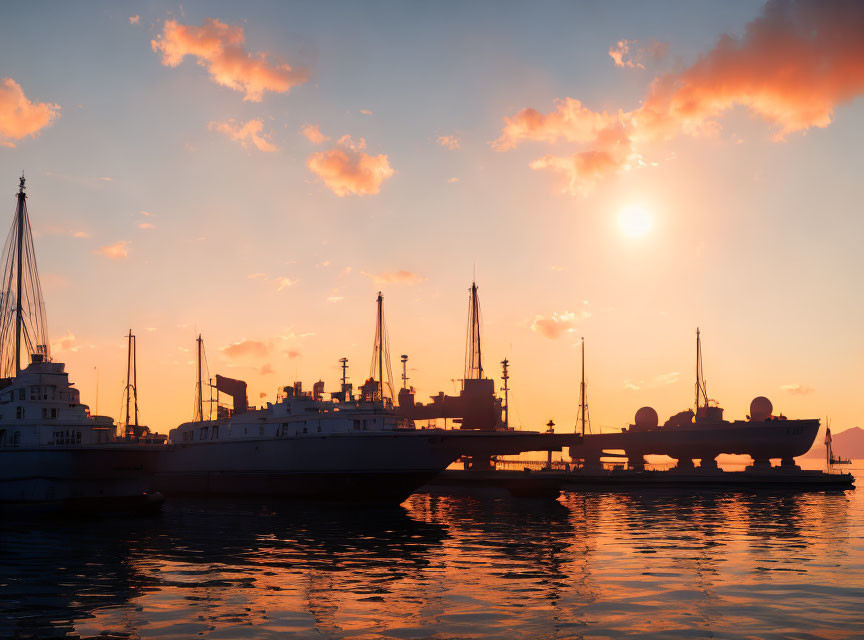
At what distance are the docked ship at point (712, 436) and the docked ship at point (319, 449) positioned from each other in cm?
5049

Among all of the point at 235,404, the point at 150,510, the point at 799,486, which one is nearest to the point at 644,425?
the point at 799,486

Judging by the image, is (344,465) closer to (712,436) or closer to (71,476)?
(71,476)

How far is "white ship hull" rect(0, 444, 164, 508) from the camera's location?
49.9m

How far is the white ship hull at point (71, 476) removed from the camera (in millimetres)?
49875

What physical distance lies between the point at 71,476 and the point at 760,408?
107741 mm

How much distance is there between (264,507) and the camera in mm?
59719

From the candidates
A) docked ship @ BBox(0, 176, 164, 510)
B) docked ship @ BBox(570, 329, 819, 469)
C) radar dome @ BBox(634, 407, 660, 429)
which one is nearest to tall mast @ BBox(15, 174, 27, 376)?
→ docked ship @ BBox(0, 176, 164, 510)

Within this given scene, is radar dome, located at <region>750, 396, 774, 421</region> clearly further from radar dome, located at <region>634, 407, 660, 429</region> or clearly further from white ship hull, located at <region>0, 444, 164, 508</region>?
white ship hull, located at <region>0, 444, 164, 508</region>

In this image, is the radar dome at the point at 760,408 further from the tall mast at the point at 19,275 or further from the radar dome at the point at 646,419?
the tall mast at the point at 19,275

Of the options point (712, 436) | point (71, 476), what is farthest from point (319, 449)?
point (712, 436)

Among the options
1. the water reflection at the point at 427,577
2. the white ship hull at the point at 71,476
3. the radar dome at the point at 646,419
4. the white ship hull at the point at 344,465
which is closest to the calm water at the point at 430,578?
the water reflection at the point at 427,577

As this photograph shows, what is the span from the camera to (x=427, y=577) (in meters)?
26.8

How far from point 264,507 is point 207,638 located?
43.3 m

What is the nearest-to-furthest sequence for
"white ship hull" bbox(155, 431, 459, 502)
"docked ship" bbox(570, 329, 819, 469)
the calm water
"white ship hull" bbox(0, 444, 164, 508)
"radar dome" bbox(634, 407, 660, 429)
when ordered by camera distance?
the calm water
"white ship hull" bbox(0, 444, 164, 508)
"white ship hull" bbox(155, 431, 459, 502)
"docked ship" bbox(570, 329, 819, 469)
"radar dome" bbox(634, 407, 660, 429)
